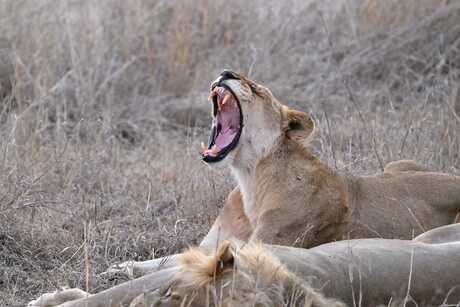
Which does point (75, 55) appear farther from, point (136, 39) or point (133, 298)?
point (133, 298)

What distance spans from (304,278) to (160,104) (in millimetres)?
4852

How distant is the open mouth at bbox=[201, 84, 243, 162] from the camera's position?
16.7 feet

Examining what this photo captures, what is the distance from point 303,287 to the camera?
3521 mm

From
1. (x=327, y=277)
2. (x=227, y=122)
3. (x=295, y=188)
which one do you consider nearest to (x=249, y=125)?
(x=227, y=122)

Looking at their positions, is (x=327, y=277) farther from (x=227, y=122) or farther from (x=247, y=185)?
(x=227, y=122)

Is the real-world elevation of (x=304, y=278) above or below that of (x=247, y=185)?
above

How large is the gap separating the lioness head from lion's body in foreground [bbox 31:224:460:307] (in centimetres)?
103

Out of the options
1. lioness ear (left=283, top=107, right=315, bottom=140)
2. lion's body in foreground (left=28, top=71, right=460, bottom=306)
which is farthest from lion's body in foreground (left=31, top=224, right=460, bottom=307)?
lioness ear (left=283, top=107, right=315, bottom=140)

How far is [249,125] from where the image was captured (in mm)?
5145

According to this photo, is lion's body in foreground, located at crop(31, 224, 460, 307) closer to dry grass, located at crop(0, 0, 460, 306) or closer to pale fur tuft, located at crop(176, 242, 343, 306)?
pale fur tuft, located at crop(176, 242, 343, 306)

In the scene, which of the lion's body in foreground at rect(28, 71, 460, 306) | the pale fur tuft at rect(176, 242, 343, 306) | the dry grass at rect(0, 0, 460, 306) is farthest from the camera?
the dry grass at rect(0, 0, 460, 306)

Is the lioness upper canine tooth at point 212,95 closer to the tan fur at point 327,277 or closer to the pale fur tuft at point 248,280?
the tan fur at point 327,277

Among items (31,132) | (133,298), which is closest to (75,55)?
(31,132)

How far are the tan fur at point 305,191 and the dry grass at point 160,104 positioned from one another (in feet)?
1.57
